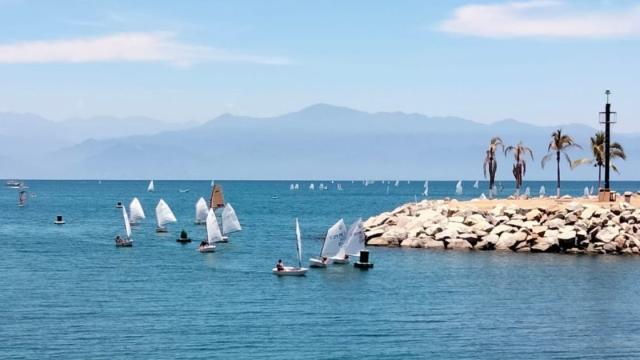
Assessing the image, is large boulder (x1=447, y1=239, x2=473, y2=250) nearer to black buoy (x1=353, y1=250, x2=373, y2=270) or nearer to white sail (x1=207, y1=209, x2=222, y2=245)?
black buoy (x1=353, y1=250, x2=373, y2=270)

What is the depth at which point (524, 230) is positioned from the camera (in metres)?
91.7

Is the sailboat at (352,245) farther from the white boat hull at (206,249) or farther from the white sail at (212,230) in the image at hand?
the white sail at (212,230)

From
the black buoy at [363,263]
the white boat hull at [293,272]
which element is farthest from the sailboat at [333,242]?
the white boat hull at [293,272]

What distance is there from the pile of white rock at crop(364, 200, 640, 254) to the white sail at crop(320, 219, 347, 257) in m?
15.2

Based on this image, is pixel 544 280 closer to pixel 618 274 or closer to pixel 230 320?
pixel 618 274

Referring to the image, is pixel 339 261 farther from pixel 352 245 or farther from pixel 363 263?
pixel 363 263

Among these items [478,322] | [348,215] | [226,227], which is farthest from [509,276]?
[348,215]

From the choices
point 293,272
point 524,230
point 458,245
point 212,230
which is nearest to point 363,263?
point 293,272

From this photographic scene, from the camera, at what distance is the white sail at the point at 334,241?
3174 inches

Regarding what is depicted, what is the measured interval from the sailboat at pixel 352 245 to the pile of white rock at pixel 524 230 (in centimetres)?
1359

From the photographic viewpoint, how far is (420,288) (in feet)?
222

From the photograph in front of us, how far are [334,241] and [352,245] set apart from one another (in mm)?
1916

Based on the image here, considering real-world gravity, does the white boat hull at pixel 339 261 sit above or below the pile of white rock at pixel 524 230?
below

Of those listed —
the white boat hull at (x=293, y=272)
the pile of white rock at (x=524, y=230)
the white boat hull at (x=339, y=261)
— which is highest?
the pile of white rock at (x=524, y=230)
